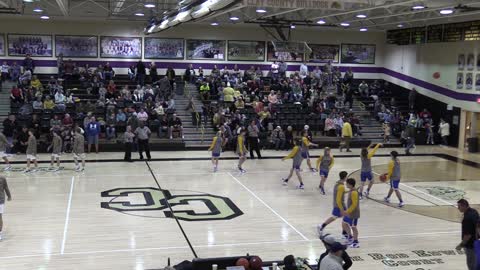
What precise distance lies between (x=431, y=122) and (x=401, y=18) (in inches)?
235

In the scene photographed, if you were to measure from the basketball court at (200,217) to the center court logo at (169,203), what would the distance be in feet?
0.09

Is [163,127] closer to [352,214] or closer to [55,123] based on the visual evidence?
[55,123]

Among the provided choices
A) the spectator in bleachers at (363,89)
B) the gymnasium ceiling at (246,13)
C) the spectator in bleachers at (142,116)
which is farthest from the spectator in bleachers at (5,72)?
the spectator in bleachers at (363,89)

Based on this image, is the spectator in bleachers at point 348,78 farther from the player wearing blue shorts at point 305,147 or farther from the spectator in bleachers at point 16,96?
the spectator in bleachers at point 16,96

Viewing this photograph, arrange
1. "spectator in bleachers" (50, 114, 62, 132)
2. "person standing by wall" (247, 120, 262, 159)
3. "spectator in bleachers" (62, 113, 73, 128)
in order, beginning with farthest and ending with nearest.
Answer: "spectator in bleachers" (62, 113, 73, 128) < "spectator in bleachers" (50, 114, 62, 132) < "person standing by wall" (247, 120, 262, 159)

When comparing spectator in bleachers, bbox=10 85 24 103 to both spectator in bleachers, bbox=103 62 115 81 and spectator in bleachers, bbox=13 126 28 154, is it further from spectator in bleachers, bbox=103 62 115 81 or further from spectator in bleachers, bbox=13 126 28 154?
spectator in bleachers, bbox=103 62 115 81

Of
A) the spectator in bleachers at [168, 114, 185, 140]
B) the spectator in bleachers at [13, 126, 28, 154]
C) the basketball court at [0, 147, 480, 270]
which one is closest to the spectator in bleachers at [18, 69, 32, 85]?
the spectator in bleachers at [13, 126, 28, 154]

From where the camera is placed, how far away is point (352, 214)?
10.5 meters

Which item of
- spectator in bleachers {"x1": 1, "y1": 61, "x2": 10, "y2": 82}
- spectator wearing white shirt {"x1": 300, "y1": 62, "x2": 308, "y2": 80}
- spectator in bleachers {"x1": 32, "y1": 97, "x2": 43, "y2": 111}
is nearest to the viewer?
spectator in bleachers {"x1": 32, "y1": 97, "x2": 43, "y2": 111}

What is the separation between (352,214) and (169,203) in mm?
5456

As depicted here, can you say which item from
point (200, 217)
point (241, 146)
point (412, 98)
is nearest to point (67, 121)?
point (241, 146)

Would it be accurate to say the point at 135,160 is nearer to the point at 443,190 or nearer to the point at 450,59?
the point at 443,190

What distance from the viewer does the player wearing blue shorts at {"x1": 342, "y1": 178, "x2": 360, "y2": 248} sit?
33.8 feet

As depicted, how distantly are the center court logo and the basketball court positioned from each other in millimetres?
26
